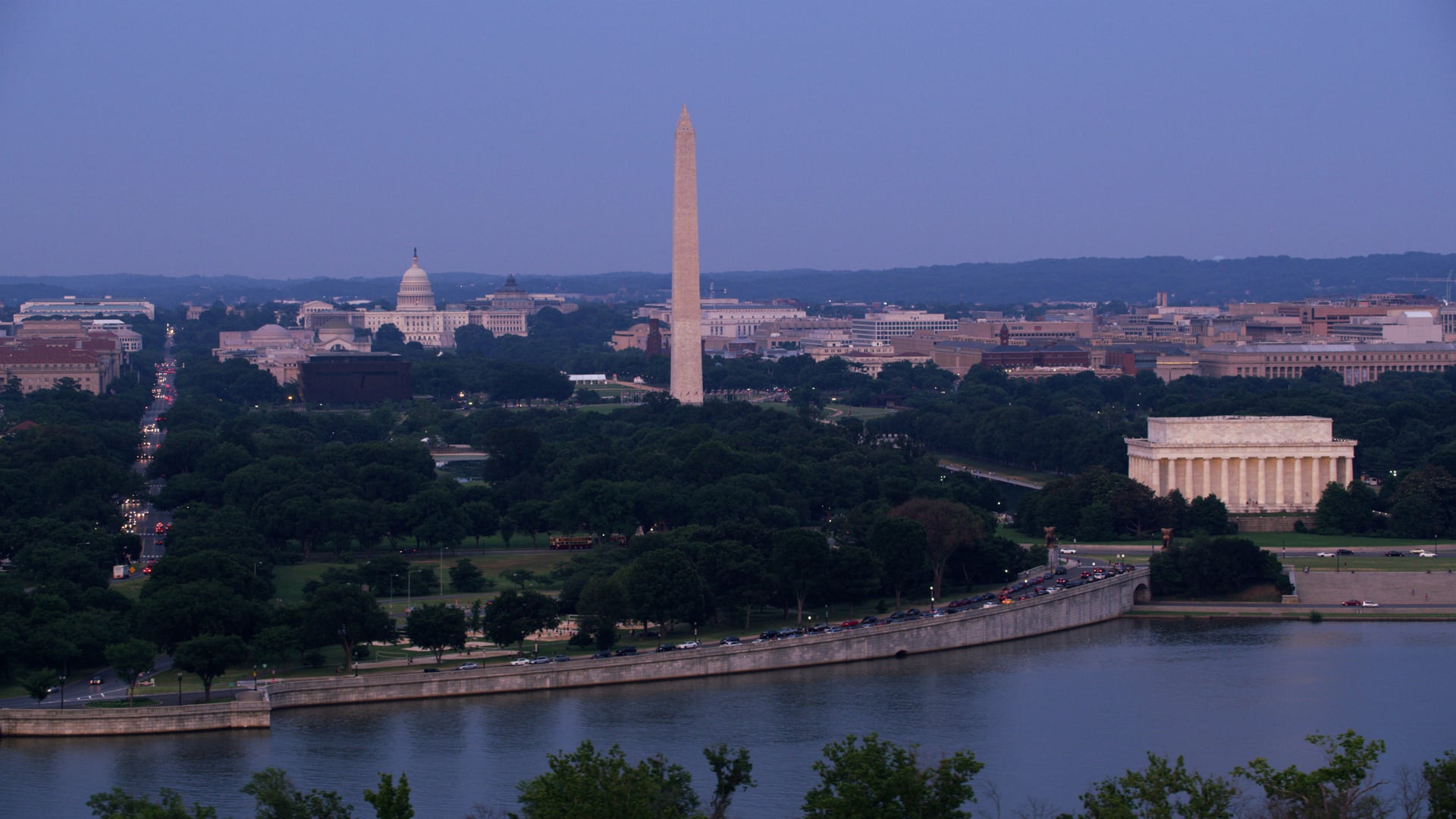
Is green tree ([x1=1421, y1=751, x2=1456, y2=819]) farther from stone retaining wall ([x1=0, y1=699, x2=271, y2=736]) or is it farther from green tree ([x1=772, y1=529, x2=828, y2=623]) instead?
green tree ([x1=772, y1=529, x2=828, y2=623])

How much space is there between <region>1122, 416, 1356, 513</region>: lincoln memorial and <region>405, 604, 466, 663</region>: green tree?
1159 inches

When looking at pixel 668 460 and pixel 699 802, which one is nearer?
pixel 699 802

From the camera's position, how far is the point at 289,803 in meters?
32.0

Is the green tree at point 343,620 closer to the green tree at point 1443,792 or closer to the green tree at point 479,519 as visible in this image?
the green tree at point 479,519

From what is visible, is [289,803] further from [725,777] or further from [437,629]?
[437,629]

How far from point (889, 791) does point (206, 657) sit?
Result: 19.2 meters

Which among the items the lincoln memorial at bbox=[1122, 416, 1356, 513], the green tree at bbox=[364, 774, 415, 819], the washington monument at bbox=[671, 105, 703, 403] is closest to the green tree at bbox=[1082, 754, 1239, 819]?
the green tree at bbox=[364, 774, 415, 819]

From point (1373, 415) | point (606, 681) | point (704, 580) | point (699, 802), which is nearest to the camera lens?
point (699, 802)

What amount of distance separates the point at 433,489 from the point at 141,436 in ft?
107

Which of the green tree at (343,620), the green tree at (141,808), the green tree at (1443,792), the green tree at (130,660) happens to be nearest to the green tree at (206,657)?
the green tree at (130,660)

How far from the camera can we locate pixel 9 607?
48625mm

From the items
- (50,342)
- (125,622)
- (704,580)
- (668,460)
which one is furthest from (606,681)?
(50,342)

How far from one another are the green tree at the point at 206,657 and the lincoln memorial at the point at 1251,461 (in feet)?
115

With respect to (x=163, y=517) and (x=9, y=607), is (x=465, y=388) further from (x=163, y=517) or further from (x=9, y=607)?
(x=9, y=607)
